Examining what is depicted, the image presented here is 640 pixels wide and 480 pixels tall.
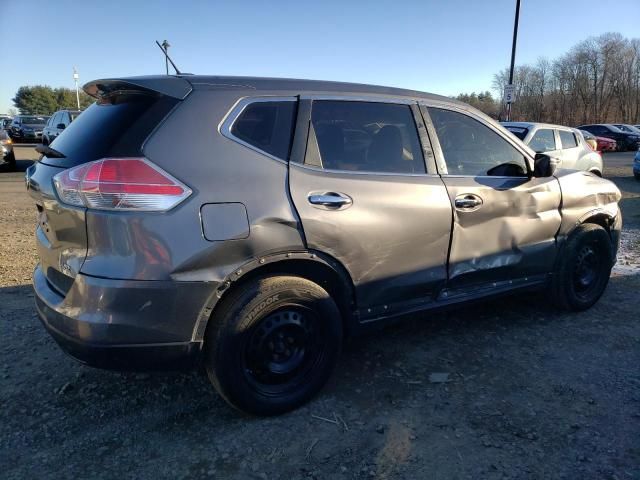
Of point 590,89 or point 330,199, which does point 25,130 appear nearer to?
point 330,199

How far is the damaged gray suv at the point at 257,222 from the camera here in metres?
2.33

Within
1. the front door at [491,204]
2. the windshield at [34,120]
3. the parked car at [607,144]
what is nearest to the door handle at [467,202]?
the front door at [491,204]

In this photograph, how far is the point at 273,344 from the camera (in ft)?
9.08

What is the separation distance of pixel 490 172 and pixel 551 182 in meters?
0.67

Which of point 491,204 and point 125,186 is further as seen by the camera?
point 491,204

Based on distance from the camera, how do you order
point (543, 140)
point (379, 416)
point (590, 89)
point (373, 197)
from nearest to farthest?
1. point (379, 416)
2. point (373, 197)
3. point (543, 140)
4. point (590, 89)

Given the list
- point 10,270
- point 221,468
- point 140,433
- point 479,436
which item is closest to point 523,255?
point 479,436

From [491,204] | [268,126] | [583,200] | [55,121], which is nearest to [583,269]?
[583,200]

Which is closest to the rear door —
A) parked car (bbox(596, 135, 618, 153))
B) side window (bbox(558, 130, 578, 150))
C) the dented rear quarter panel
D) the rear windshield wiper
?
the rear windshield wiper

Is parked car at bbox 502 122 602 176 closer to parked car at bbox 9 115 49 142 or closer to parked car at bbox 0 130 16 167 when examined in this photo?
parked car at bbox 0 130 16 167

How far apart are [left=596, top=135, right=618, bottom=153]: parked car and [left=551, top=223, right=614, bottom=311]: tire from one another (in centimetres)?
2696

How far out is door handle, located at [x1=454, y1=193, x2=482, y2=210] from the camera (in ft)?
10.9

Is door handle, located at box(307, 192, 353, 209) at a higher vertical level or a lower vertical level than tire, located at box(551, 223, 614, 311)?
higher

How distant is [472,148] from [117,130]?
2.36 metres
